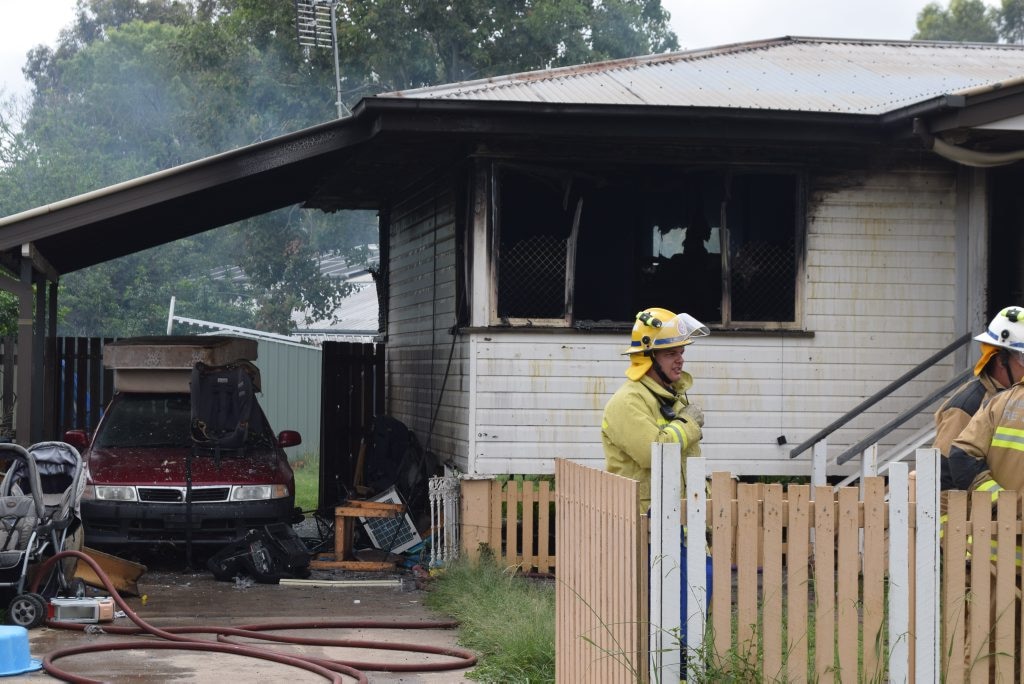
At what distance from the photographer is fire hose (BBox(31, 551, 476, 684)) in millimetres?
7895

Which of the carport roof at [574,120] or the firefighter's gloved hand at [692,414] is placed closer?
the firefighter's gloved hand at [692,414]

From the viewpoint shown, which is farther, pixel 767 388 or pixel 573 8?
pixel 573 8

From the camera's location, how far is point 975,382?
6418 mm

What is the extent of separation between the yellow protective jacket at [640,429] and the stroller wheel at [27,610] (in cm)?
462

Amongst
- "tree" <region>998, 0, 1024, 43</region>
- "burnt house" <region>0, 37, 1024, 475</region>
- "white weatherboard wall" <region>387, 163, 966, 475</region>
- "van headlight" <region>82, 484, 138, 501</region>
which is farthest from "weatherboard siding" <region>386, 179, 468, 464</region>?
"tree" <region>998, 0, 1024, 43</region>

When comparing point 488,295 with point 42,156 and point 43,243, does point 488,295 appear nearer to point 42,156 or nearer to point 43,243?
point 43,243

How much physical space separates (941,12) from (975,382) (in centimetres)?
4829

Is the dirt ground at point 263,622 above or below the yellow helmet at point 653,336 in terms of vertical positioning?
below

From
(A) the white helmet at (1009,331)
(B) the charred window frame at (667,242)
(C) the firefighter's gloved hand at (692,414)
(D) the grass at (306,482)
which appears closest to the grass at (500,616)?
(C) the firefighter's gloved hand at (692,414)

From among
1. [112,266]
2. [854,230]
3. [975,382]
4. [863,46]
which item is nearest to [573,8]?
[112,266]

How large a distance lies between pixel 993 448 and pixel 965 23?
47912mm

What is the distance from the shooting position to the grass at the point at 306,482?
1908 centimetres

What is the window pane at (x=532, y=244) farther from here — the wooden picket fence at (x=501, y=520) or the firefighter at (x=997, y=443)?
the firefighter at (x=997, y=443)

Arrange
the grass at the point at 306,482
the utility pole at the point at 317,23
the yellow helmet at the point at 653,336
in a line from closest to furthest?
the yellow helmet at the point at 653,336, the grass at the point at 306,482, the utility pole at the point at 317,23
